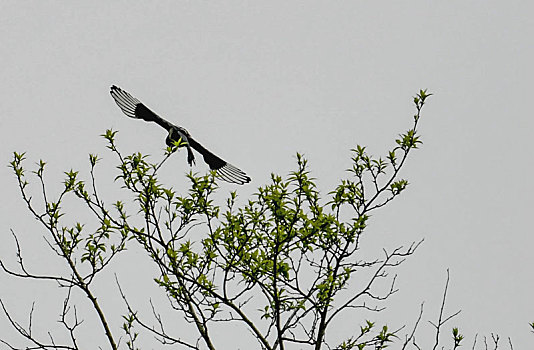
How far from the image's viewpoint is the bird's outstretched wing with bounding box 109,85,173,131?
21.8 ft

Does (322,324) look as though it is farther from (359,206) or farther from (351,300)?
(359,206)

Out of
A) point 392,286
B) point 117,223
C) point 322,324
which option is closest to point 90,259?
point 117,223

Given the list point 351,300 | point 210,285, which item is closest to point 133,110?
point 210,285

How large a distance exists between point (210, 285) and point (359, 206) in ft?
4.23

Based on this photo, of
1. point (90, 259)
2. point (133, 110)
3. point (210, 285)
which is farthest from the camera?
point (133, 110)

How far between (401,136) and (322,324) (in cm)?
157

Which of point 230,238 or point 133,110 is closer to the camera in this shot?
point 230,238

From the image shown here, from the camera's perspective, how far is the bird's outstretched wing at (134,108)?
665 cm

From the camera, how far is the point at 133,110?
709 centimetres

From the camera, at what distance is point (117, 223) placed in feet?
18.3

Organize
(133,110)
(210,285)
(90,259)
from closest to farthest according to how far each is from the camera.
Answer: (210,285) < (90,259) < (133,110)

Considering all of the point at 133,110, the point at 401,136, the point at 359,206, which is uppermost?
the point at 133,110

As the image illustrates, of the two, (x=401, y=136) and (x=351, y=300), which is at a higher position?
(x=401, y=136)

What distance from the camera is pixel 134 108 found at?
709 cm
